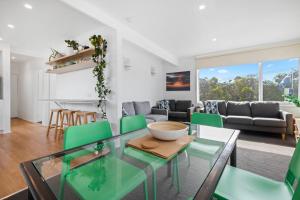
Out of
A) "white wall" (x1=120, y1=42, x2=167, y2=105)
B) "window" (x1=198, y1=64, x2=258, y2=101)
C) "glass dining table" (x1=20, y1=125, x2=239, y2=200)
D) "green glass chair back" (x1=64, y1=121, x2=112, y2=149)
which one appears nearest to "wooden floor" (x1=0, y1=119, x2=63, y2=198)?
"green glass chair back" (x1=64, y1=121, x2=112, y2=149)

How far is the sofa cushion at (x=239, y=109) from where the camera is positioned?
4.30 meters

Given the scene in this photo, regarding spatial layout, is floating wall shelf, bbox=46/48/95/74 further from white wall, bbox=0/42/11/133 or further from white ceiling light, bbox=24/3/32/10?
white wall, bbox=0/42/11/133

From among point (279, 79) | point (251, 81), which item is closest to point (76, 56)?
point (251, 81)

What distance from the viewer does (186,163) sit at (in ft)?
3.74

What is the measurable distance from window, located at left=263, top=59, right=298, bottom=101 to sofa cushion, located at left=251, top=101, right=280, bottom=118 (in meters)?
0.61

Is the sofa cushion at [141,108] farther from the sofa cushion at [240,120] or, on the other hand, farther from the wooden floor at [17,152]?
the sofa cushion at [240,120]

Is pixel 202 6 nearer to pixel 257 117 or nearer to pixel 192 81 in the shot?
pixel 257 117

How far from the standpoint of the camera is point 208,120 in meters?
1.97

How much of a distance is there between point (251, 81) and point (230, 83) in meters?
0.58

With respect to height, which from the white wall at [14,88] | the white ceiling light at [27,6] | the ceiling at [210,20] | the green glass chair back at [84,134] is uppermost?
the ceiling at [210,20]

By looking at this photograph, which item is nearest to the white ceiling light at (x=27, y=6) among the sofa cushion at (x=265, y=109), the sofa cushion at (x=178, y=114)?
the sofa cushion at (x=178, y=114)

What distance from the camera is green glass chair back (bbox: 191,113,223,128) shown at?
73.7 inches

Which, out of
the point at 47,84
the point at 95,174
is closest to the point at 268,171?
the point at 95,174

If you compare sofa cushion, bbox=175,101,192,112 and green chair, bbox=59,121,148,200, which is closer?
green chair, bbox=59,121,148,200
